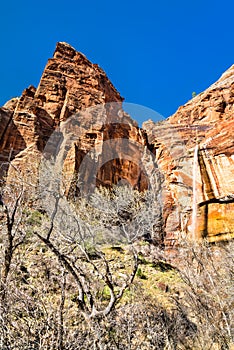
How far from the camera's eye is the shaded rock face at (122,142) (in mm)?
22938

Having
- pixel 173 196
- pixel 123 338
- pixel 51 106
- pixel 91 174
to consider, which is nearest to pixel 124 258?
pixel 123 338

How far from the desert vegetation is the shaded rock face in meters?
5.22

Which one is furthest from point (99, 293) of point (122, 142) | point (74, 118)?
point (122, 142)

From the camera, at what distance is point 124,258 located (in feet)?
54.9

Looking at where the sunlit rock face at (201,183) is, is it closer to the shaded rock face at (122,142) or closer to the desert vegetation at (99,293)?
the shaded rock face at (122,142)

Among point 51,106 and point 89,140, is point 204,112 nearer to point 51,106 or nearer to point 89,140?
point 89,140

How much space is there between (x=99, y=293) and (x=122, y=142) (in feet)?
97.3

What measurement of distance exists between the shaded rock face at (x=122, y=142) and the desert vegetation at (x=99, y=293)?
5.22 meters

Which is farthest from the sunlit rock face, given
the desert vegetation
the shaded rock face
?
the desert vegetation

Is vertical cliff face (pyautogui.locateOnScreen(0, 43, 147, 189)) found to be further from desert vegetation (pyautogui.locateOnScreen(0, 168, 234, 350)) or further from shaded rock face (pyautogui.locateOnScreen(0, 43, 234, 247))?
desert vegetation (pyautogui.locateOnScreen(0, 168, 234, 350))

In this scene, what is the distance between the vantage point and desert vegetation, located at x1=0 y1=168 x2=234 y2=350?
444 centimetres

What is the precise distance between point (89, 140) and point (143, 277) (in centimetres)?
2202

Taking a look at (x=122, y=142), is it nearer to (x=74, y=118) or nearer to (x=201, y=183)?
(x=74, y=118)

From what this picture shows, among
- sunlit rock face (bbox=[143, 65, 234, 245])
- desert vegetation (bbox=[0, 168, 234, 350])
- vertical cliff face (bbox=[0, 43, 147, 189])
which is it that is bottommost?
desert vegetation (bbox=[0, 168, 234, 350])
